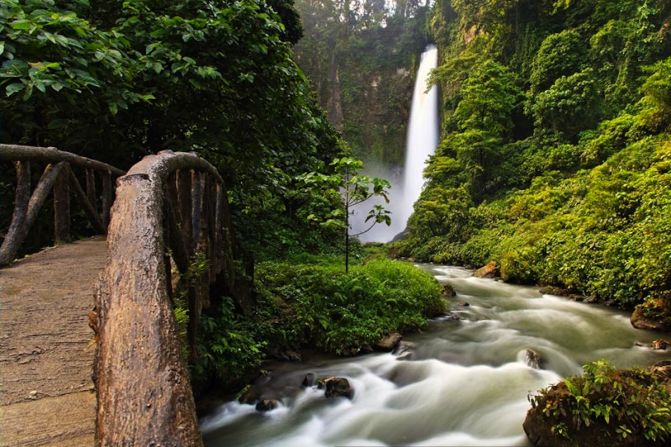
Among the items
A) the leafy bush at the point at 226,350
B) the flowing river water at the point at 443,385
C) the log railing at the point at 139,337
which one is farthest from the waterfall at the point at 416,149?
the log railing at the point at 139,337

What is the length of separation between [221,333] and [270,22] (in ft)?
12.6

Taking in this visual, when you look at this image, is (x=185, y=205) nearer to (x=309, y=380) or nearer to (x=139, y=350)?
(x=139, y=350)

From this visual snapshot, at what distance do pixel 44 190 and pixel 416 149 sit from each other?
35.3m

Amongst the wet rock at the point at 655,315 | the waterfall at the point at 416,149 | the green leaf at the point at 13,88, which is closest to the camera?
the green leaf at the point at 13,88

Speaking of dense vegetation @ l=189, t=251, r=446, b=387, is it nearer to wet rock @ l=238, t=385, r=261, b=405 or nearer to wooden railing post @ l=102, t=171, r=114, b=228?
wet rock @ l=238, t=385, r=261, b=405

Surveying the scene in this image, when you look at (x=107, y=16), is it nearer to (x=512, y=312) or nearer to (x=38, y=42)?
(x=38, y=42)

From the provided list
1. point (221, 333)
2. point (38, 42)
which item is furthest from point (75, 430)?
point (221, 333)

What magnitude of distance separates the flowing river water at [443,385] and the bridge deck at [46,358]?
2.68m

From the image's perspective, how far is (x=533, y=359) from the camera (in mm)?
6023

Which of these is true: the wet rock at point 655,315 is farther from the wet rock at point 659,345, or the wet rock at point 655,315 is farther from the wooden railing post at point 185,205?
the wooden railing post at point 185,205

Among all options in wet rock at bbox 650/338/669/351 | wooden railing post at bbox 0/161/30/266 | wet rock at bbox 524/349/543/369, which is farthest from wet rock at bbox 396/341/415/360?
wooden railing post at bbox 0/161/30/266

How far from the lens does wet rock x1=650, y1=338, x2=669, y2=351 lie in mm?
6236

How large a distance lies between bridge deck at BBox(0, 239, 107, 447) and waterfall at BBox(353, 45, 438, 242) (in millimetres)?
33536

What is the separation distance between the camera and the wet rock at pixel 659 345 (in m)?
6.24
